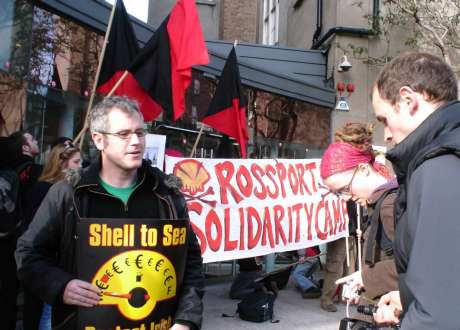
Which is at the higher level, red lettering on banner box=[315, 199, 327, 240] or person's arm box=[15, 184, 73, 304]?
person's arm box=[15, 184, 73, 304]

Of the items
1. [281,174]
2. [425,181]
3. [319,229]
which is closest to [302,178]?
[281,174]

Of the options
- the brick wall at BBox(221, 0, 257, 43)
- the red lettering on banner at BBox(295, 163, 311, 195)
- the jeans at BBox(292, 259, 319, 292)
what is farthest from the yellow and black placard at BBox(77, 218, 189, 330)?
the brick wall at BBox(221, 0, 257, 43)

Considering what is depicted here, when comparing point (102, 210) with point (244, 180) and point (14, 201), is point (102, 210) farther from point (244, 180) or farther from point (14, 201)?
point (244, 180)

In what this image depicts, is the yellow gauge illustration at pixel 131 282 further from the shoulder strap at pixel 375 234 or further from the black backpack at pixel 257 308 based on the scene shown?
the black backpack at pixel 257 308

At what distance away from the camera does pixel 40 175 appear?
4.26m

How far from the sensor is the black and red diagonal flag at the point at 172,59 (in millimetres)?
4828

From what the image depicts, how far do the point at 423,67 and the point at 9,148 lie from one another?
3.77 meters

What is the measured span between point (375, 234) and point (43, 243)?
1531 millimetres

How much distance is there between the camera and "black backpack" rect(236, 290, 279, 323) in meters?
5.68

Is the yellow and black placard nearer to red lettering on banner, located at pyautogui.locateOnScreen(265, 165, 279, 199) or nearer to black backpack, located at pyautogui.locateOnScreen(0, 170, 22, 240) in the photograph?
black backpack, located at pyautogui.locateOnScreen(0, 170, 22, 240)

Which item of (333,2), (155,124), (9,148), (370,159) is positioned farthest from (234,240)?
(333,2)

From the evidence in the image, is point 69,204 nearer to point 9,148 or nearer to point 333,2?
point 9,148

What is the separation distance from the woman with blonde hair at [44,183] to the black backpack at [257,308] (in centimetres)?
267

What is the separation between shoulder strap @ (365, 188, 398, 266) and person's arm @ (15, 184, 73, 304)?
1366 mm
